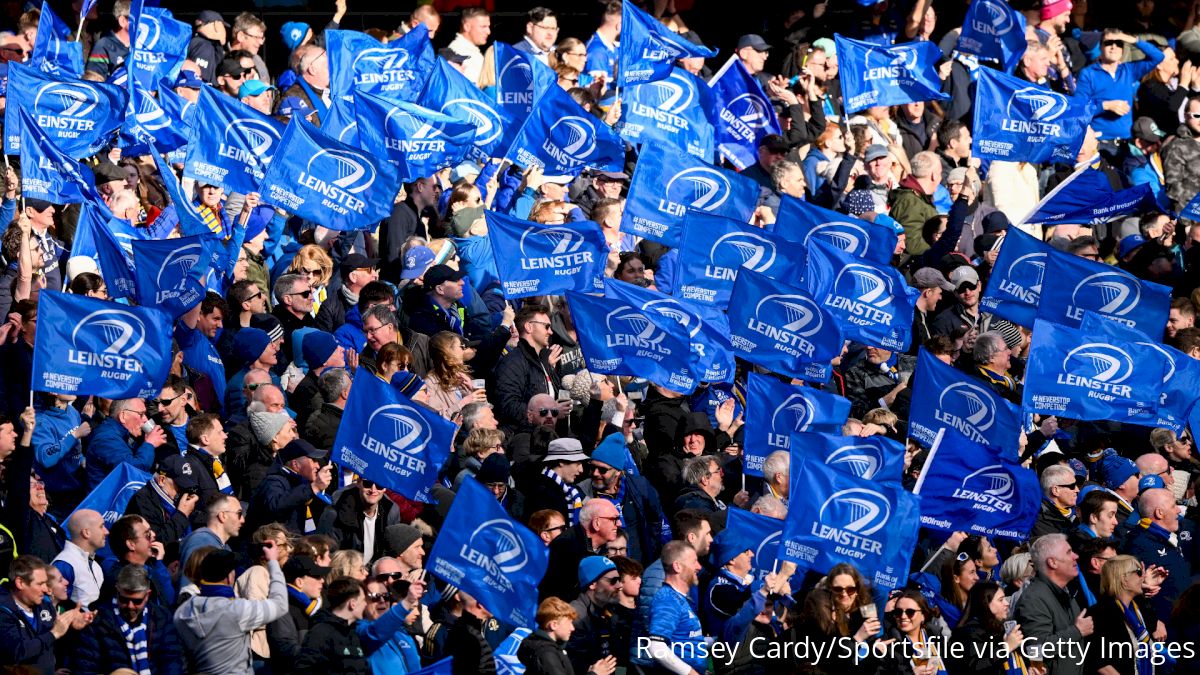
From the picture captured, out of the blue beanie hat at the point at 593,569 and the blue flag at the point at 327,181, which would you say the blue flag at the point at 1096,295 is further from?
the blue beanie hat at the point at 593,569

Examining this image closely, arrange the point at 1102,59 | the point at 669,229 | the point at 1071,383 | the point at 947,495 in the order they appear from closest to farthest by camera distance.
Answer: the point at 947,495 → the point at 1071,383 → the point at 669,229 → the point at 1102,59

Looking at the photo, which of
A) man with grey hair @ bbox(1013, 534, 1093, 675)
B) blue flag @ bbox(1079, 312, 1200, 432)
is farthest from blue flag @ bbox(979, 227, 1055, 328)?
man with grey hair @ bbox(1013, 534, 1093, 675)

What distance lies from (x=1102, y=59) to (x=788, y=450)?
29.9ft

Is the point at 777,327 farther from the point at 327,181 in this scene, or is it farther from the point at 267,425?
the point at 267,425

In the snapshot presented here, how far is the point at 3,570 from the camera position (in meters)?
13.6

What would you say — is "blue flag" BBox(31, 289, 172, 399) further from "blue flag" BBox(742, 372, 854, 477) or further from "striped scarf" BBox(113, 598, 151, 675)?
"blue flag" BBox(742, 372, 854, 477)

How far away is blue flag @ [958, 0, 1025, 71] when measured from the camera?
878 inches

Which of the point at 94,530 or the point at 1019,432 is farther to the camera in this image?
the point at 1019,432

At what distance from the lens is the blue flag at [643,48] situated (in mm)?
20000

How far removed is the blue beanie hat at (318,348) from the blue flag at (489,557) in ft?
10.5

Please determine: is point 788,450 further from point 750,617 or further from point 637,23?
point 637,23

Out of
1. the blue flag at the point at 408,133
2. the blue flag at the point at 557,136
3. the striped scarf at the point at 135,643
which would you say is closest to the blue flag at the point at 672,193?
the blue flag at the point at 557,136

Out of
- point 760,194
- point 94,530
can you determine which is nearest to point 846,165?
point 760,194

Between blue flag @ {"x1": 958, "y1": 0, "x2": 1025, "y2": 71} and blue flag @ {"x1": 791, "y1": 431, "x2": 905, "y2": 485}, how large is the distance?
7.99m
